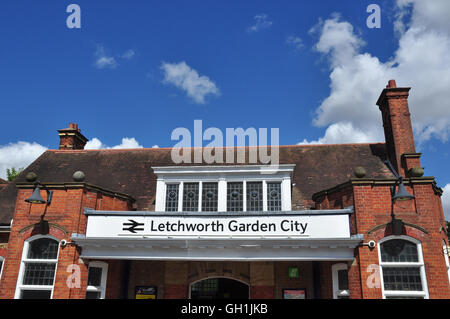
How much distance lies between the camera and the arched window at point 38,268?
10508 millimetres

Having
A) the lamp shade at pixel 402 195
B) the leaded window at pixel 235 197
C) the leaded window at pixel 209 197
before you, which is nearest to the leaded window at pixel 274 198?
the leaded window at pixel 235 197

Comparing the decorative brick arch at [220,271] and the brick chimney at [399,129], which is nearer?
the decorative brick arch at [220,271]

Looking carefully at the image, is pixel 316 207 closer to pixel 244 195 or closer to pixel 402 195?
pixel 244 195

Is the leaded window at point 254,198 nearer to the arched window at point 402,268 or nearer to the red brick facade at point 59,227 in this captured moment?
the arched window at point 402,268

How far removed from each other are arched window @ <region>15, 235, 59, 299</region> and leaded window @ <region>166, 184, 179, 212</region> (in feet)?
13.1

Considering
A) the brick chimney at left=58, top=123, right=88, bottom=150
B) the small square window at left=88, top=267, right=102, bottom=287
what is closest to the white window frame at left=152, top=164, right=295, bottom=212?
the small square window at left=88, top=267, right=102, bottom=287

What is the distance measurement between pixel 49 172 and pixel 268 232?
35.0 feet

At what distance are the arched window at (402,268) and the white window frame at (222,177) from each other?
11.9ft

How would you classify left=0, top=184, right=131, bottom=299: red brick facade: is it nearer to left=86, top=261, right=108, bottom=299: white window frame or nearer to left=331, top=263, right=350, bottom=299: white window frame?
left=86, top=261, right=108, bottom=299: white window frame

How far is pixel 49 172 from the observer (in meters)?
15.6

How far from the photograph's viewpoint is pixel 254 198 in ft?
42.4
